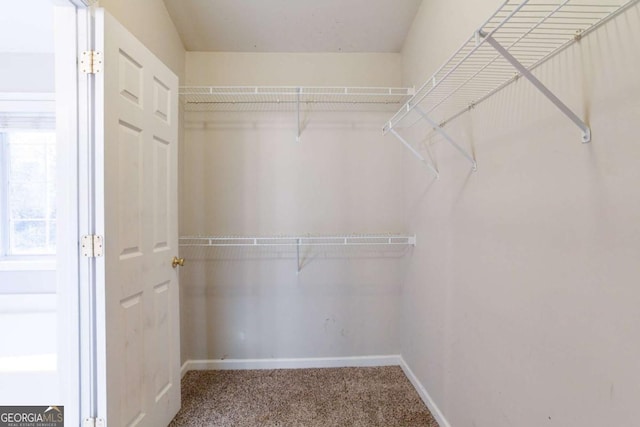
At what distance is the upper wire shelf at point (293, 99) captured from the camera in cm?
221

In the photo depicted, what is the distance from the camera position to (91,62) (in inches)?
48.1

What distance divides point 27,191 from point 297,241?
7.44 ft

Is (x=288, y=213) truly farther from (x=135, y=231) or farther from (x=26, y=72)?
(x=26, y=72)

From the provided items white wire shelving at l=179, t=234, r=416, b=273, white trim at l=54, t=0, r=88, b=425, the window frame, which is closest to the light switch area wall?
the window frame

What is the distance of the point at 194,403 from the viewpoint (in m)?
1.86

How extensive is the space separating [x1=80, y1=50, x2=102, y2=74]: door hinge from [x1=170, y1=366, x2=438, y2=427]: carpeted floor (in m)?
1.86

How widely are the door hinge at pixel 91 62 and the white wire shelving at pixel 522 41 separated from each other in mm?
1338

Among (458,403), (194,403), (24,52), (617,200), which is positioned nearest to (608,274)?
(617,200)

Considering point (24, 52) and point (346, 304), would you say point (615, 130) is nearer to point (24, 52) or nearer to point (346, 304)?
point (346, 304)

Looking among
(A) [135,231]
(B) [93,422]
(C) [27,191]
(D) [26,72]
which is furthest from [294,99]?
(C) [27,191]

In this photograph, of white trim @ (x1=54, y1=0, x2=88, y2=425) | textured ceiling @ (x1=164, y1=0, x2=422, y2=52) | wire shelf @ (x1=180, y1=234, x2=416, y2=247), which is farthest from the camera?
wire shelf @ (x1=180, y1=234, x2=416, y2=247)

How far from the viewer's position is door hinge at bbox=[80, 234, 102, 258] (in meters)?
1.21

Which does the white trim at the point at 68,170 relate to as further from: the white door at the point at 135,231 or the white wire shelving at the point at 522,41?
the white wire shelving at the point at 522,41

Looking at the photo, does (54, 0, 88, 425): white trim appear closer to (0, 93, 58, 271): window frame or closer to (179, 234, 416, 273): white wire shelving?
(179, 234, 416, 273): white wire shelving
